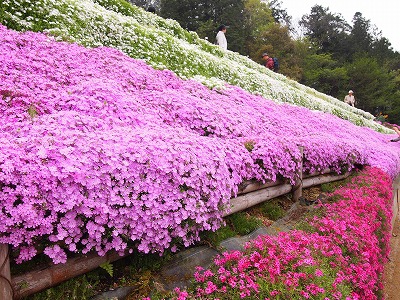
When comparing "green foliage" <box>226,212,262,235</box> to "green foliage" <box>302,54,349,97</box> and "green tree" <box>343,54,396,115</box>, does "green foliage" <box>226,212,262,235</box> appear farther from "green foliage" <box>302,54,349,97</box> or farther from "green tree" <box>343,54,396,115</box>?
"green tree" <box>343,54,396,115</box>

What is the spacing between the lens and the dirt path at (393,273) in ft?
23.6

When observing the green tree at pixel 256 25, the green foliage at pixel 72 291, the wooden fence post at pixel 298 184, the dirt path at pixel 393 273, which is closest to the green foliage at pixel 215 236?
the green foliage at pixel 72 291

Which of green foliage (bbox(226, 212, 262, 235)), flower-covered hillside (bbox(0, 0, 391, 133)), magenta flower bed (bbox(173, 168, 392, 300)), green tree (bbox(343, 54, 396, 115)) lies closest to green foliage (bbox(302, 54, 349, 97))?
green tree (bbox(343, 54, 396, 115))

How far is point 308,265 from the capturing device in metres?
3.93

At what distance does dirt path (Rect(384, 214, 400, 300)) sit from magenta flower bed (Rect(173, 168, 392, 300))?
120 cm

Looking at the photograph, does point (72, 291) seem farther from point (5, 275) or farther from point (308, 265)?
point (308, 265)

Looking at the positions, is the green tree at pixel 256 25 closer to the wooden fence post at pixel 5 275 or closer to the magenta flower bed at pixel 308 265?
the magenta flower bed at pixel 308 265

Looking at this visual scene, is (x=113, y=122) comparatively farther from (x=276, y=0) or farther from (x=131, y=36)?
(x=276, y=0)

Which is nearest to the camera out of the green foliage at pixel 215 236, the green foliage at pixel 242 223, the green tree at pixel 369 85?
the green foliage at pixel 215 236

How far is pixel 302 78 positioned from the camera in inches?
2157

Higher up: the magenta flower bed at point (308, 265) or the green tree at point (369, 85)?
the green tree at point (369, 85)

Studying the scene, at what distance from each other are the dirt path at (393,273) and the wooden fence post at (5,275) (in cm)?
650

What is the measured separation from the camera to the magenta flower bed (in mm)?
3438

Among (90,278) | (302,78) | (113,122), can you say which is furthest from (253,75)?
(302,78)
